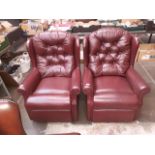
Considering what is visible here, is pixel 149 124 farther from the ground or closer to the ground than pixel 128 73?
closer to the ground

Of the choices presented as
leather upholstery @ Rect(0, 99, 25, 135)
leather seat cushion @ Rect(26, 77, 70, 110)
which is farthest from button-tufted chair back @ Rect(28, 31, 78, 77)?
leather upholstery @ Rect(0, 99, 25, 135)

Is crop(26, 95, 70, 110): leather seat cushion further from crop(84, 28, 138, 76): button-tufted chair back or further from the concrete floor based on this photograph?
crop(84, 28, 138, 76): button-tufted chair back

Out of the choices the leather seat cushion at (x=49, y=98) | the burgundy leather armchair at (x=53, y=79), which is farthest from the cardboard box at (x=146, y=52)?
the leather seat cushion at (x=49, y=98)

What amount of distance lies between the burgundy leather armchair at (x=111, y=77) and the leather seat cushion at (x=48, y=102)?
259 millimetres

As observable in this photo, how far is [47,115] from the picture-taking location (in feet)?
6.07

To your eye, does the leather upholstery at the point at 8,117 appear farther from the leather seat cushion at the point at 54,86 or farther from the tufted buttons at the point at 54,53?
the tufted buttons at the point at 54,53

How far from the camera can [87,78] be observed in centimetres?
186

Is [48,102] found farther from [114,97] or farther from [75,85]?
[114,97]

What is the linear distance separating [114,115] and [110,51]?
0.86m

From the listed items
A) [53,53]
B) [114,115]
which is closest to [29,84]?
[53,53]

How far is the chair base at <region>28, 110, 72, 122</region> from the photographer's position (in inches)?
71.3
